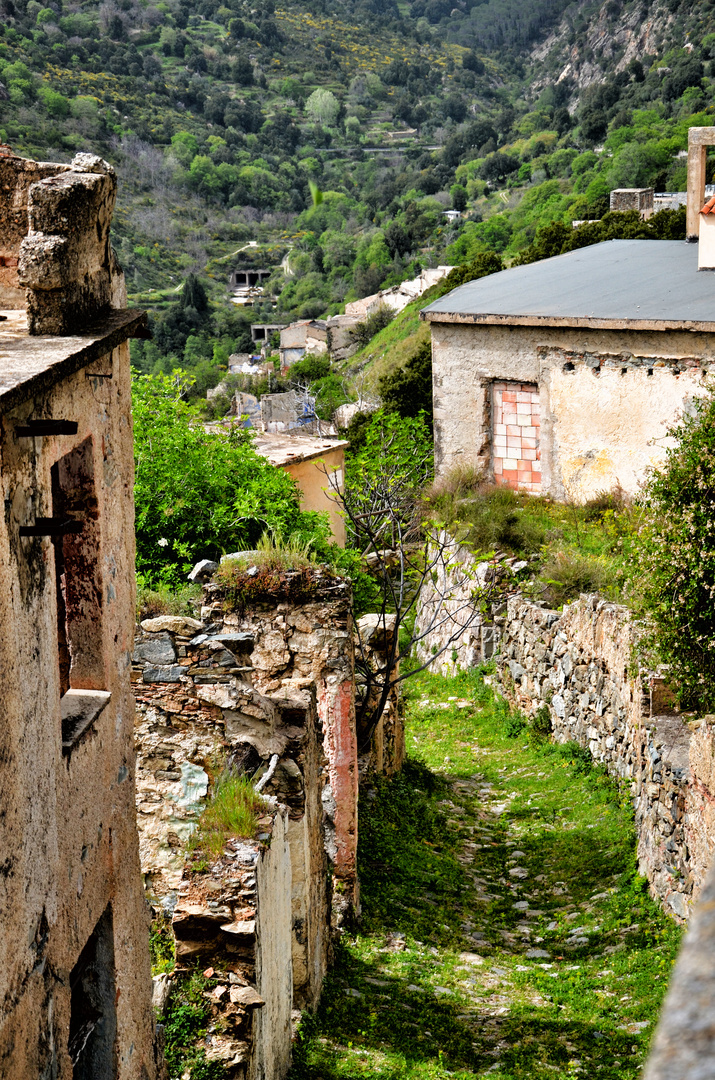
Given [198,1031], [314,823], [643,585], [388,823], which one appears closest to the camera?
[198,1031]

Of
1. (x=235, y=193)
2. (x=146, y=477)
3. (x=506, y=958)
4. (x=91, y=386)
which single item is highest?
(x=235, y=193)

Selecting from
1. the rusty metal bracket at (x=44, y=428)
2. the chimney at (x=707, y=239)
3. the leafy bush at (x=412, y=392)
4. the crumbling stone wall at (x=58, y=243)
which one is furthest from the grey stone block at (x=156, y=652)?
the leafy bush at (x=412, y=392)

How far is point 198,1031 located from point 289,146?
266 ft

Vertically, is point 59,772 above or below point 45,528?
below

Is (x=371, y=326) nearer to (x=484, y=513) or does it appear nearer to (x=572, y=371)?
(x=572, y=371)

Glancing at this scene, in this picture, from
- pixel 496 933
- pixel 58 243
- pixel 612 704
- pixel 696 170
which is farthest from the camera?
pixel 696 170

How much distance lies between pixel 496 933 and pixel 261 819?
13.5 feet

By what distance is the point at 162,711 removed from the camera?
765cm

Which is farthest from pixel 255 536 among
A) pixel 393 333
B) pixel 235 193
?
pixel 235 193

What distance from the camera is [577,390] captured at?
1727cm

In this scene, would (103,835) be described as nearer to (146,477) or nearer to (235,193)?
(146,477)

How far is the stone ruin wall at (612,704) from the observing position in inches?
352

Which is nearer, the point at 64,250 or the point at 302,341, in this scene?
the point at 64,250

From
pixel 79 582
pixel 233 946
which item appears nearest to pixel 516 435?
pixel 233 946
